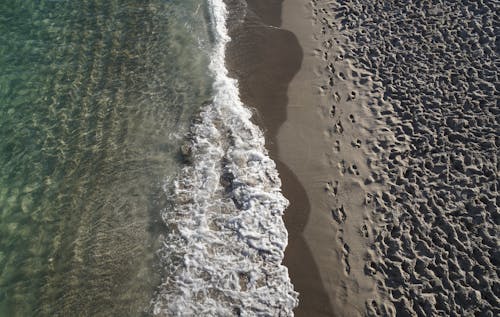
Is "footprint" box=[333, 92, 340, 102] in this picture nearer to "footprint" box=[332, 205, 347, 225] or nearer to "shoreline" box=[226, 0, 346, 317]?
"shoreline" box=[226, 0, 346, 317]

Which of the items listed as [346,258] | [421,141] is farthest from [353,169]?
[346,258]

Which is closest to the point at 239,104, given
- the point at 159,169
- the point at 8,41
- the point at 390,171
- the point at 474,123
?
the point at 159,169

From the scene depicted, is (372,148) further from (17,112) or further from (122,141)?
(17,112)

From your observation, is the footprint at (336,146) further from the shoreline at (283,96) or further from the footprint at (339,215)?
the footprint at (339,215)

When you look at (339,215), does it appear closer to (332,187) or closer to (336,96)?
(332,187)

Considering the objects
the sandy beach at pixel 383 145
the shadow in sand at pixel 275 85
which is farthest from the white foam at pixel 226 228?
the sandy beach at pixel 383 145

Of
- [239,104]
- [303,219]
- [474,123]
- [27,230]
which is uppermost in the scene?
[474,123]
